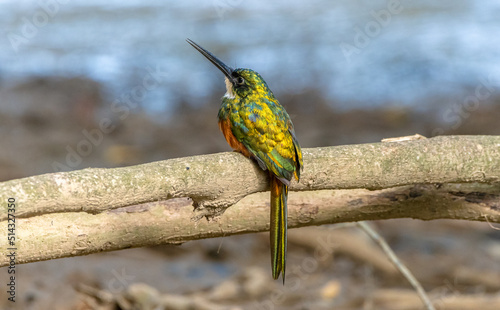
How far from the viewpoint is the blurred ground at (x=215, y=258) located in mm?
3791

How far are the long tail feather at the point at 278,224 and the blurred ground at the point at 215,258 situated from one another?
0.36 metres

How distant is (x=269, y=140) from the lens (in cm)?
242

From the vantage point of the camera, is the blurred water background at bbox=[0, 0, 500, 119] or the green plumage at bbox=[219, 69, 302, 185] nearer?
the green plumage at bbox=[219, 69, 302, 185]

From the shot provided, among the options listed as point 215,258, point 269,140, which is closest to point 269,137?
point 269,140

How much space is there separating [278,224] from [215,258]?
2.31 m

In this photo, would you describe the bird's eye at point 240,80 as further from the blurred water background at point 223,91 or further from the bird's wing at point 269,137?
the blurred water background at point 223,91

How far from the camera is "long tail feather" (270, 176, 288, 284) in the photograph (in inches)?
91.6

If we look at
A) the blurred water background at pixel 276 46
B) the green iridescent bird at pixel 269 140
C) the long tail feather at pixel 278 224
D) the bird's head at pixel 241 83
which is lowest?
Answer: the long tail feather at pixel 278 224

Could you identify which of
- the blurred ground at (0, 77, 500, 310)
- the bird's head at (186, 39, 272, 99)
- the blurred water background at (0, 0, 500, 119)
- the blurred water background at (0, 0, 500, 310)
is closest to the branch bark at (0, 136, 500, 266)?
the blurred ground at (0, 77, 500, 310)

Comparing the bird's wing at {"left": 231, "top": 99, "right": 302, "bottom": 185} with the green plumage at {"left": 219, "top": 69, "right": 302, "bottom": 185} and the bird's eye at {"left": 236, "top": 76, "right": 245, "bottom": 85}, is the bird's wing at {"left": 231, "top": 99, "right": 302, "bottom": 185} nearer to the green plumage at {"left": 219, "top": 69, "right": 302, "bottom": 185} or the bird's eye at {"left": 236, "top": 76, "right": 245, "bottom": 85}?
the green plumage at {"left": 219, "top": 69, "right": 302, "bottom": 185}

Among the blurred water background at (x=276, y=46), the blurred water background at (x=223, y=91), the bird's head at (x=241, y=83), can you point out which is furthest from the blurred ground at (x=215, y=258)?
the blurred water background at (x=276, y=46)

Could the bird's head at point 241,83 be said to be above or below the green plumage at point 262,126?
above

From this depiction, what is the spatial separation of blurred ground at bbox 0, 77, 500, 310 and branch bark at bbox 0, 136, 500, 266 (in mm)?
352

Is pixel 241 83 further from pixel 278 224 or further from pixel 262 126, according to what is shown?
pixel 278 224
